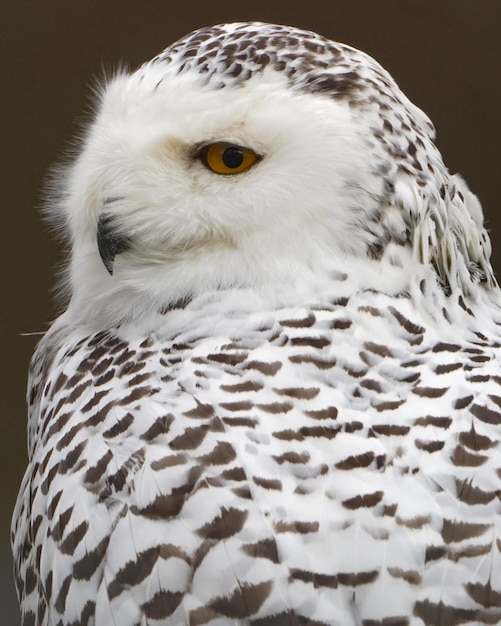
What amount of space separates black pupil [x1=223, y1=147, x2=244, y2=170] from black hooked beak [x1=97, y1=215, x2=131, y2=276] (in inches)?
6.6

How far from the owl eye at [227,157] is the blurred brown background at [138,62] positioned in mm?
884

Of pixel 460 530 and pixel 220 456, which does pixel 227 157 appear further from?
pixel 460 530

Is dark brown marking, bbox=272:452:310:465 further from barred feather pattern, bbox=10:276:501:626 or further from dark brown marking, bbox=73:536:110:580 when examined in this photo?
dark brown marking, bbox=73:536:110:580

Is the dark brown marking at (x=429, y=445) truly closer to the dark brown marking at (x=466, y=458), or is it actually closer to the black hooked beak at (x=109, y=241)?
the dark brown marking at (x=466, y=458)

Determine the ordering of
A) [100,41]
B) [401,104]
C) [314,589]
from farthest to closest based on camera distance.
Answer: [100,41], [401,104], [314,589]

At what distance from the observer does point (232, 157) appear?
1150 millimetres

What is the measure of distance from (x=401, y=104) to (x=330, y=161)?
0.53 feet

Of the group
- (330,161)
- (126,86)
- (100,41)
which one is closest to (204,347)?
(330,161)

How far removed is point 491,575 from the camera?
37.7 inches

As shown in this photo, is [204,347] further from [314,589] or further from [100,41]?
[100,41]

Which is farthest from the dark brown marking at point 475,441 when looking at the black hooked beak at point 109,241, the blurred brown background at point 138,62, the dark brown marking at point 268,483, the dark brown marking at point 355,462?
the blurred brown background at point 138,62

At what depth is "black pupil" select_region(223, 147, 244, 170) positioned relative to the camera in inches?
45.3

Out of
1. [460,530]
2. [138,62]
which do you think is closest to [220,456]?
[460,530]

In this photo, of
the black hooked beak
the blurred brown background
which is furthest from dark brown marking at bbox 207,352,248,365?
the blurred brown background
